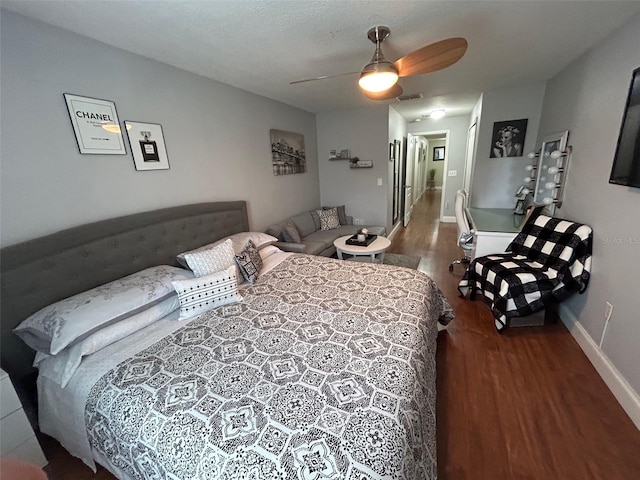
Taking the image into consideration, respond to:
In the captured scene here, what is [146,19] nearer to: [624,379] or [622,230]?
[622,230]

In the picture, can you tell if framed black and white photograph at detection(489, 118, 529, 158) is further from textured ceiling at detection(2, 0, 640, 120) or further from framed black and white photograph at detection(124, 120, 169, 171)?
framed black and white photograph at detection(124, 120, 169, 171)

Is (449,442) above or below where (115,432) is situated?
below

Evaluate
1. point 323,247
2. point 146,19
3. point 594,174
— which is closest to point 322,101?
point 323,247

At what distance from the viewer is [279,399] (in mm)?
1056

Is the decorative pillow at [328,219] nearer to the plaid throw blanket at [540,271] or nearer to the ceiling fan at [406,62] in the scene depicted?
the plaid throw blanket at [540,271]

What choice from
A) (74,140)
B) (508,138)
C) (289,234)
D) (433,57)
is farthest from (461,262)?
(74,140)

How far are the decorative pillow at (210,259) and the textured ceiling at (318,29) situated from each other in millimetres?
1467

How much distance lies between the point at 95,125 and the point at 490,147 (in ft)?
14.3

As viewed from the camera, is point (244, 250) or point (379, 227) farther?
point (379, 227)

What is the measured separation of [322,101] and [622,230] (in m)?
3.40

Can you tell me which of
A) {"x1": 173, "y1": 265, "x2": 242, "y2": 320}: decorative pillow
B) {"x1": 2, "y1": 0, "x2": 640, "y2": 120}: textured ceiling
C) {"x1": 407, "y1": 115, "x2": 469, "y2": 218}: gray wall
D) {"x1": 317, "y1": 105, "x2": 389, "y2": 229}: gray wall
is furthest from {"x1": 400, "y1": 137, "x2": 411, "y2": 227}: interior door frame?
{"x1": 173, "y1": 265, "x2": 242, "y2": 320}: decorative pillow

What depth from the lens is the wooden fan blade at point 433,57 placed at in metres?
1.46

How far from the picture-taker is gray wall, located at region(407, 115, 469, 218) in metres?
5.66

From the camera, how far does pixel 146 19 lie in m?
1.53
